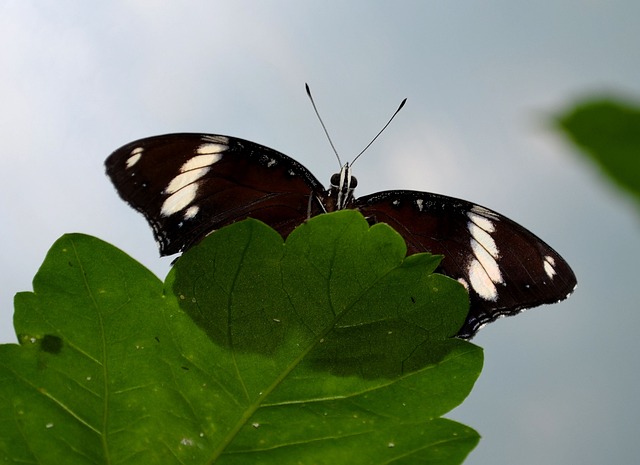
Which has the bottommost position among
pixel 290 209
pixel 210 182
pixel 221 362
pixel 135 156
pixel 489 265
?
pixel 221 362

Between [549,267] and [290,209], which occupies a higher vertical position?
[290,209]

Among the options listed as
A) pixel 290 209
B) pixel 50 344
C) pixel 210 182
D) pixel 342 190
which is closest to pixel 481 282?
pixel 342 190

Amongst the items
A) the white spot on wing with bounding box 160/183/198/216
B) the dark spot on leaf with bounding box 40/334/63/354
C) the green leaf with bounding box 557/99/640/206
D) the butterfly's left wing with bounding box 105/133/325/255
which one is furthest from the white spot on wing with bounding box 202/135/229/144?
the green leaf with bounding box 557/99/640/206

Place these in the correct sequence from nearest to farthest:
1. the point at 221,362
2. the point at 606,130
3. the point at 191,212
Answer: the point at 606,130
the point at 221,362
the point at 191,212

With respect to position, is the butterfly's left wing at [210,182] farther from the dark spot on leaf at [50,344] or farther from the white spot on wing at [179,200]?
the dark spot on leaf at [50,344]

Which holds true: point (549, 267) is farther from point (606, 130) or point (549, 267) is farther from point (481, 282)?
point (606, 130)

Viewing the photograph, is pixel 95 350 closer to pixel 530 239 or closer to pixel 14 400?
pixel 14 400

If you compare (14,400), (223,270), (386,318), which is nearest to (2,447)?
(14,400)
